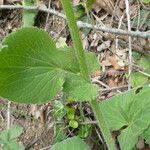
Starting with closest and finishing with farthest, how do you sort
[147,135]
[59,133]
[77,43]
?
[77,43] → [147,135] → [59,133]

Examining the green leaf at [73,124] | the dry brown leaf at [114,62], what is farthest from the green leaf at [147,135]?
the dry brown leaf at [114,62]

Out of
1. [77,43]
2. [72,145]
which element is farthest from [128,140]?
[77,43]

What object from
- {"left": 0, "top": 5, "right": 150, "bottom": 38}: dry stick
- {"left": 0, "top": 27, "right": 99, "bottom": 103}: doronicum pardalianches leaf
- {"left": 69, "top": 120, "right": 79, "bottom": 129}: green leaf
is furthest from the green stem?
{"left": 0, "top": 5, "right": 150, "bottom": 38}: dry stick

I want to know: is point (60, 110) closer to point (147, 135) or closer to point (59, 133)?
point (59, 133)

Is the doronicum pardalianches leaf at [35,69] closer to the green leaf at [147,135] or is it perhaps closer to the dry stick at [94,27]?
the green leaf at [147,135]

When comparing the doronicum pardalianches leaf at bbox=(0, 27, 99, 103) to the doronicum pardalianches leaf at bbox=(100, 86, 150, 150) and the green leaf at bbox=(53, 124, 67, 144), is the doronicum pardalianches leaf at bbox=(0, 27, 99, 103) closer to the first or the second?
the doronicum pardalianches leaf at bbox=(100, 86, 150, 150)

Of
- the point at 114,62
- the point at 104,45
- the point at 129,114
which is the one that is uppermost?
the point at 104,45
